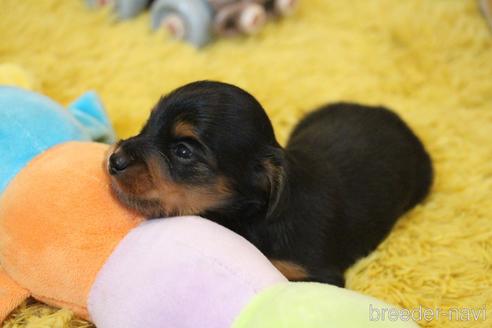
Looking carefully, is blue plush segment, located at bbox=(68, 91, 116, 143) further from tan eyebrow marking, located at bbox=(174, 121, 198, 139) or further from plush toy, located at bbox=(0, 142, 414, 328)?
tan eyebrow marking, located at bbox=(174, 121, 198, 139)

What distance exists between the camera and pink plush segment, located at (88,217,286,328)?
47.0 inches

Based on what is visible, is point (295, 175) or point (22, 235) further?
point (295, 175)

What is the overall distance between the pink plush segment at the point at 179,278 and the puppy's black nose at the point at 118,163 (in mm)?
184

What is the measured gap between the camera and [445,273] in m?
1.88

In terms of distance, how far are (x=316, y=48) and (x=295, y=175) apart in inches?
66.7

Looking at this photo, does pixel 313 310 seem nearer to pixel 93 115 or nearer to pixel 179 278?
pixel 179 278

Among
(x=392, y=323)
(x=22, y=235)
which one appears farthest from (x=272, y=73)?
(x=392, y=323)

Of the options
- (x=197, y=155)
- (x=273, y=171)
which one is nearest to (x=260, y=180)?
(x=273, y=171)

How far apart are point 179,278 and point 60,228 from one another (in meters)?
0.37

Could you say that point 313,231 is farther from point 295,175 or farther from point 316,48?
point 316,48

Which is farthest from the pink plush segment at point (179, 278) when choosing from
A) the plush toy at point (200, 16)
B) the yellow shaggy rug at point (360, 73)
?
the plush toy at point (200, 16)

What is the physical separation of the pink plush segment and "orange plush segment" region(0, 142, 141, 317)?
5cm

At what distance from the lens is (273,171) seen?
1608 mm

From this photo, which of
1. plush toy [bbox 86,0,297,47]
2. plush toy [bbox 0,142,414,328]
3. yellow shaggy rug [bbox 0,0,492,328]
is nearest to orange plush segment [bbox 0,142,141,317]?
plush toy [bbox 0,142,414,328]
